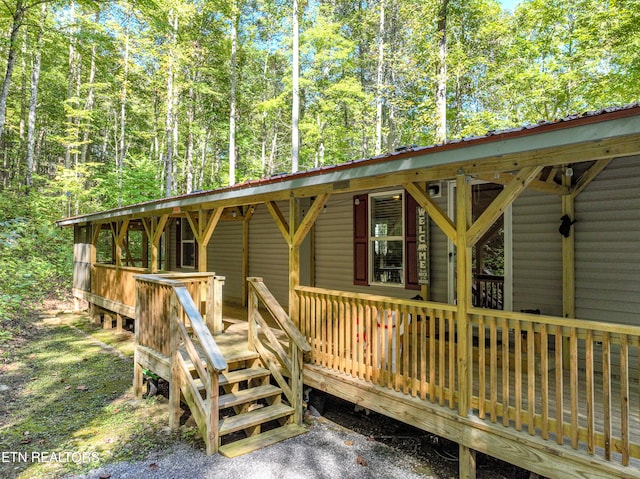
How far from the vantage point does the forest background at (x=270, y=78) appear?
1220 centimetres

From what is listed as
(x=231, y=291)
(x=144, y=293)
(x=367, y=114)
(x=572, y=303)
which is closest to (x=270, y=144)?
(x=367, y=114)

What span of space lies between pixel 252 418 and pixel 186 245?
27.9 ft

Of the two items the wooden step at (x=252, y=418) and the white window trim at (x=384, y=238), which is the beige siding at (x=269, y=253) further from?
the wooden step at (x=252, y=418)

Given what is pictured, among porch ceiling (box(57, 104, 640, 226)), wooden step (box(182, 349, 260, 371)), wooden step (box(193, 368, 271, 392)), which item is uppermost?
porch ceiling (box(57, 104, 640, 226))

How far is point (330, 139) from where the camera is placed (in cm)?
1983

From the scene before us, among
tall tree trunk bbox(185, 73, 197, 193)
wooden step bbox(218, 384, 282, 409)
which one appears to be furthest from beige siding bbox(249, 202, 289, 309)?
tall tree trunk bbox(185, 73, 197, 193)

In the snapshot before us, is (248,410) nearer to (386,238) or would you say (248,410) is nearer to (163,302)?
(163,302)

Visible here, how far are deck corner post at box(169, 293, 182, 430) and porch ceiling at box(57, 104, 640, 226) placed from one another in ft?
6.13

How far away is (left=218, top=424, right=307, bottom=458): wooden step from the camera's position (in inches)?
147

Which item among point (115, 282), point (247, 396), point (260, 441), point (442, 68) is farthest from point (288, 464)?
point (442, 68)

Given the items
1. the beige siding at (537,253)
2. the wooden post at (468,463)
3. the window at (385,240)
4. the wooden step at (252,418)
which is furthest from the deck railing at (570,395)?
the window at (385,240)

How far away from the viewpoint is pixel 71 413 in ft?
15.5

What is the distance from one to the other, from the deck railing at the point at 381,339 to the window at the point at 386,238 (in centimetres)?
207

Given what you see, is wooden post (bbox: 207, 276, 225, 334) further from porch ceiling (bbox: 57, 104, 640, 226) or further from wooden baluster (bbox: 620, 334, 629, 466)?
wooden baluster (bbox: 620, 334, 629, 466)
